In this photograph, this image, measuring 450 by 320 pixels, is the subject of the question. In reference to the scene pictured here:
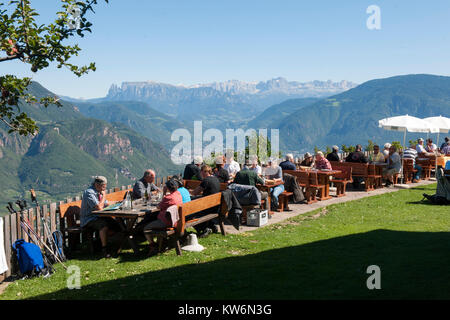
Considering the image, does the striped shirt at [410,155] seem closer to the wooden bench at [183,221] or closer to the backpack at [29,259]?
the wooden bench at [183,221]

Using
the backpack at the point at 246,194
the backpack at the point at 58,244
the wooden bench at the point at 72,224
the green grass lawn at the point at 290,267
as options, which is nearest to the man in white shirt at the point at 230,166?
the backpack at the point at 246,194

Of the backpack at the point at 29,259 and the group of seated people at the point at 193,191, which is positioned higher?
the group of seated people at the point at 193,191

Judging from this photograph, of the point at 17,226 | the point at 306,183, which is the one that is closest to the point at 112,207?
the point at 17,226

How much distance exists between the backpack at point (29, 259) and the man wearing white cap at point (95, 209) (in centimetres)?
103

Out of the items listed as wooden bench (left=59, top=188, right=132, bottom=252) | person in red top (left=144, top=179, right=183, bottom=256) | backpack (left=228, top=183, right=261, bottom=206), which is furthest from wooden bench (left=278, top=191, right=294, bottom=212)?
wooden bench (left=59, top=188, right=132, bottom=252)

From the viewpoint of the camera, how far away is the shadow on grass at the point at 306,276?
4.83m

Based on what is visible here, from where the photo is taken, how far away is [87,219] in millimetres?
8180

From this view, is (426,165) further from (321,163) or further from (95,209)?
(95,209)

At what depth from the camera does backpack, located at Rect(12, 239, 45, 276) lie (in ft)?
23.9

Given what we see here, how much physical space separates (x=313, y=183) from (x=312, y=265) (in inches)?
275

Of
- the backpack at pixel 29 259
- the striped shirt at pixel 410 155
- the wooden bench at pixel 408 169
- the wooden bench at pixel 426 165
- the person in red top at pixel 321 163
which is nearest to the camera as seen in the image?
the backpack at pixel 29 259

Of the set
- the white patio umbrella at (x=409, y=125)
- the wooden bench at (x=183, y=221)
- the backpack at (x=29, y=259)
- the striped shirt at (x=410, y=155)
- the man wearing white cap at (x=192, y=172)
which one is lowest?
the backpack at (x=29, y=259)

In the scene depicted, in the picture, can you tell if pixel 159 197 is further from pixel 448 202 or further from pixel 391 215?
pixel 448 202

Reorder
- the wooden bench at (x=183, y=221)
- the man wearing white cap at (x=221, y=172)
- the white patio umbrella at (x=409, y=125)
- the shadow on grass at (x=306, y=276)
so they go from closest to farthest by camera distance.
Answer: the shadow on grass at (x=306, y=276) → the wooden bench at (x=183, y=221) → the man wearing white cap at (x=221, y=172) → the white patio umbrella at (x=409, y=125)
